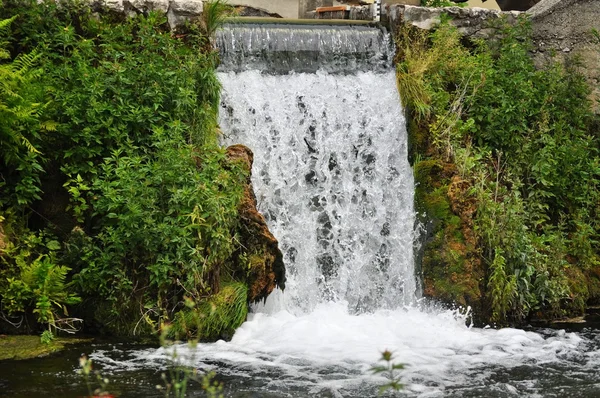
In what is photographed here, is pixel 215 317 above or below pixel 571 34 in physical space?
below

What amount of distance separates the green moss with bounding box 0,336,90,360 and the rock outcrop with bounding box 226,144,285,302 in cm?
185

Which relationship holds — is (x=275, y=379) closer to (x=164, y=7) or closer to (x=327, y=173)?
(x=327, y=173)

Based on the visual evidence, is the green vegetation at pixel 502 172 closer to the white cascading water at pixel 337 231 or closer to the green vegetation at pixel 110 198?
the white cascading water at pixel 337 231

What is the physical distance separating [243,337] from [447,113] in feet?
14.0

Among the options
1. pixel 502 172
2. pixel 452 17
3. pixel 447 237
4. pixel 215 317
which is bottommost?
pixel 215 317

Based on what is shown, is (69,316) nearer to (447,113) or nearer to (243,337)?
(243,337)

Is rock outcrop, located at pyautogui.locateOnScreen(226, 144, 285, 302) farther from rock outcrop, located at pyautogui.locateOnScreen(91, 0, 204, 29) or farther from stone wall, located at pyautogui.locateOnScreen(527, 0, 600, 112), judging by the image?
stone wall, located at pyautogui.locateOnScreen(527, 0, 600, 112)

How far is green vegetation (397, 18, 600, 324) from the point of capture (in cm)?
1007

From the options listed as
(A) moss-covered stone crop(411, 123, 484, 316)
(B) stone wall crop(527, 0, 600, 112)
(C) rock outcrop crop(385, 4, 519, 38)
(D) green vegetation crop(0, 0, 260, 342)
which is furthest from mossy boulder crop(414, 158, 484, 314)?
(B) stone wall crop(527, 0, 600, 112)

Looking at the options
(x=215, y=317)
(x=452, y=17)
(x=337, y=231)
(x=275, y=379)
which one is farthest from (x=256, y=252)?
(x=452, y=17)

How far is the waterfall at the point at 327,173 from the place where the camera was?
408 inches

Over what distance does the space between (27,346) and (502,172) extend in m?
6.28

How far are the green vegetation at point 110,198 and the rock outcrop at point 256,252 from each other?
12 centimetres

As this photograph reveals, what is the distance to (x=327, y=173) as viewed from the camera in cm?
1076
